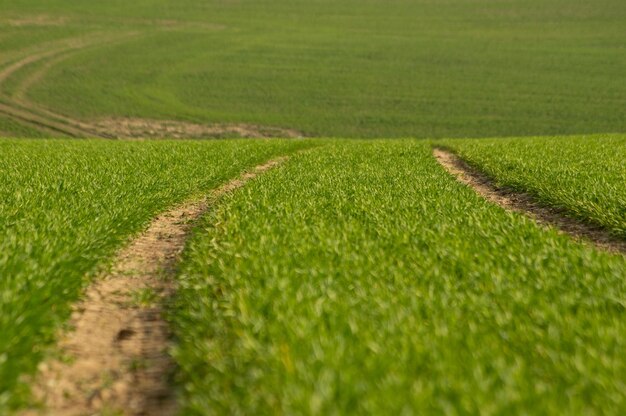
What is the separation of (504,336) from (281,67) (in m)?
80.8

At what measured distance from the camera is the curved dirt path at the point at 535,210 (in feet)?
34.4

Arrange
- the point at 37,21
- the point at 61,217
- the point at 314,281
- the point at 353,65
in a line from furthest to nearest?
the point at 37,21 → the point at 353,65 → the point at 61,217 → the point at 314,281

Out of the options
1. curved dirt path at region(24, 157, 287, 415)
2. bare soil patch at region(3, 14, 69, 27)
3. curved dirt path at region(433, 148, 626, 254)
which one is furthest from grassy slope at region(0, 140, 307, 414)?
bare soil patch at region(3, 14, 69, 27)

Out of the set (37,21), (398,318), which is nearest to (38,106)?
(37,21)

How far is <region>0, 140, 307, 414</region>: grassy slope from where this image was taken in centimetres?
561

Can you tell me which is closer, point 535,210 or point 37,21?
point 535,210

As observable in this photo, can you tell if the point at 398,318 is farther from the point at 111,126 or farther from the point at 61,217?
the point at 111,126

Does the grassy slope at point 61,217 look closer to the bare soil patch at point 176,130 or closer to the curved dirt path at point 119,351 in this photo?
the curved dirt path at point 119,351

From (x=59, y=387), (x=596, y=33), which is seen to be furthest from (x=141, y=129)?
(x=596, y=33)

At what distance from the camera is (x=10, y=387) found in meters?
4.69

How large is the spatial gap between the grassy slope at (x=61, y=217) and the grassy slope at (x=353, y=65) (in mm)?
44290

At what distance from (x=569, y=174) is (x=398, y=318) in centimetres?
1266

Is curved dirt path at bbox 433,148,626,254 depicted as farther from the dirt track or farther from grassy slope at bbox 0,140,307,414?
the dirt track

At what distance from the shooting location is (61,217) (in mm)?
9891
